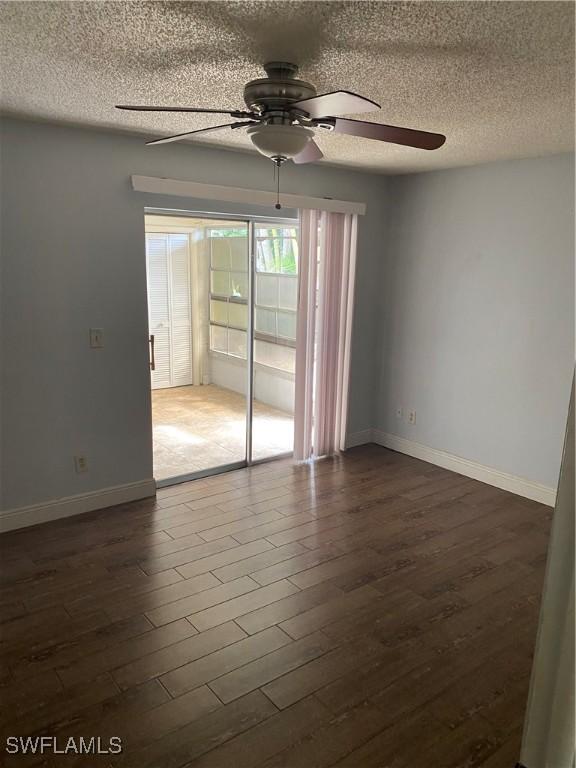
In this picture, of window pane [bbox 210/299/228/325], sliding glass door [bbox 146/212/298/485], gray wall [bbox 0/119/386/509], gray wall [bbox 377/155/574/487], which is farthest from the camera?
window pane [bbox 210/299/228/325]

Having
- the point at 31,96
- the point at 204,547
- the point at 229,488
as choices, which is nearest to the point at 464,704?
the point at 204,547

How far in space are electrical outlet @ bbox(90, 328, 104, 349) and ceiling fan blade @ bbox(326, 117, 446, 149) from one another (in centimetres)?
213

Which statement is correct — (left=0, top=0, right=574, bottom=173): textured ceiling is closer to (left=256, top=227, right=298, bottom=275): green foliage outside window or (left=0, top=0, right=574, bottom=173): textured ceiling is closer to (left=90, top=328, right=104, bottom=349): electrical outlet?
(left=90, top=328, right=104, bottom=349): electrical outlet

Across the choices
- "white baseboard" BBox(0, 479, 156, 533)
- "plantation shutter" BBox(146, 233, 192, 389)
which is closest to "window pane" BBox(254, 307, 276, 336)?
"white baseboard" BBox(0, 479, 156, 533)

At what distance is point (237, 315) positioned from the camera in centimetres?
525

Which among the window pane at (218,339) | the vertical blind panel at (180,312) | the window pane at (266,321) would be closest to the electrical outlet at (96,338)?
the window pane at (266,321)

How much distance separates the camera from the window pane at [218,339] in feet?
18.5

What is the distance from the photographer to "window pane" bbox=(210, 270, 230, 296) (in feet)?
17.6

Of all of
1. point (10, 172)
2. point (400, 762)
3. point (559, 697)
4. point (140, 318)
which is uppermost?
point (10, 172)

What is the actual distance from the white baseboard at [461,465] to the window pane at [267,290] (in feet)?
4.83

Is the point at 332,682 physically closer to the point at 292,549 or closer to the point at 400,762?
the point at 400,762

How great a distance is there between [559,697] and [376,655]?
1.10 metres

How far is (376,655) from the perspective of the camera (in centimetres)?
243

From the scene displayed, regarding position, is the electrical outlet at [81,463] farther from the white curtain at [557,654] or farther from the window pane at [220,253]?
the white curtain at [557,654]
